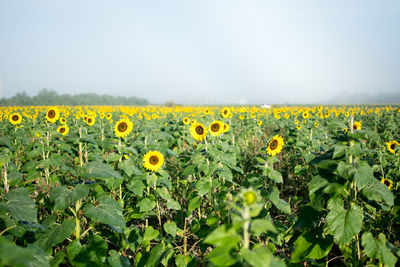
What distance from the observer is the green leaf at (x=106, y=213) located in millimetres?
1651

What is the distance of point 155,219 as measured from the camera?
365 centimetres

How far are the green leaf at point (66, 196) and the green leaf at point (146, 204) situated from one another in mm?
901

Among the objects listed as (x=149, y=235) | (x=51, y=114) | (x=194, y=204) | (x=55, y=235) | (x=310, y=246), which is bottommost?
(x=149, y=235)

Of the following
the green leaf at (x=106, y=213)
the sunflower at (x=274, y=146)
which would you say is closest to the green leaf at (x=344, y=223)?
the sunflower at (x=274, y=146)

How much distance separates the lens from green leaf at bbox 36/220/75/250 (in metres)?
1.55

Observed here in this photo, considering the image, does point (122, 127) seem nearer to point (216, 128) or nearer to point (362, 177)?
point (216, 128)

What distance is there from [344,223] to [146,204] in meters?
1.83

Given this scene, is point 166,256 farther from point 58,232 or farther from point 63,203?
point 63,203

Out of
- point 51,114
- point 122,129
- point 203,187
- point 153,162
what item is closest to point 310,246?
point 203,187

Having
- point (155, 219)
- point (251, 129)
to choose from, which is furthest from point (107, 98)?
point (155, 219)

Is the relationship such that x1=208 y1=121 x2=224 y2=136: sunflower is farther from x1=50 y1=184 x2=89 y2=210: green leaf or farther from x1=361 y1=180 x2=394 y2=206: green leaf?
x1=50 y1=184 x2=89 y2=210: green leaf

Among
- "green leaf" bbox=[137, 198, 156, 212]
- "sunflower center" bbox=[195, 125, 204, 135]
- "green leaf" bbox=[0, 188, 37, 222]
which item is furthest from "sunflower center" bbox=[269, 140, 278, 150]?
"green leaf" bbox=[0, 188, 37, 222]

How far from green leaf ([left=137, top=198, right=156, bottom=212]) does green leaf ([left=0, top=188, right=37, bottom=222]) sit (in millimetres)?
1038

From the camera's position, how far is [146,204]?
243 centimetres
